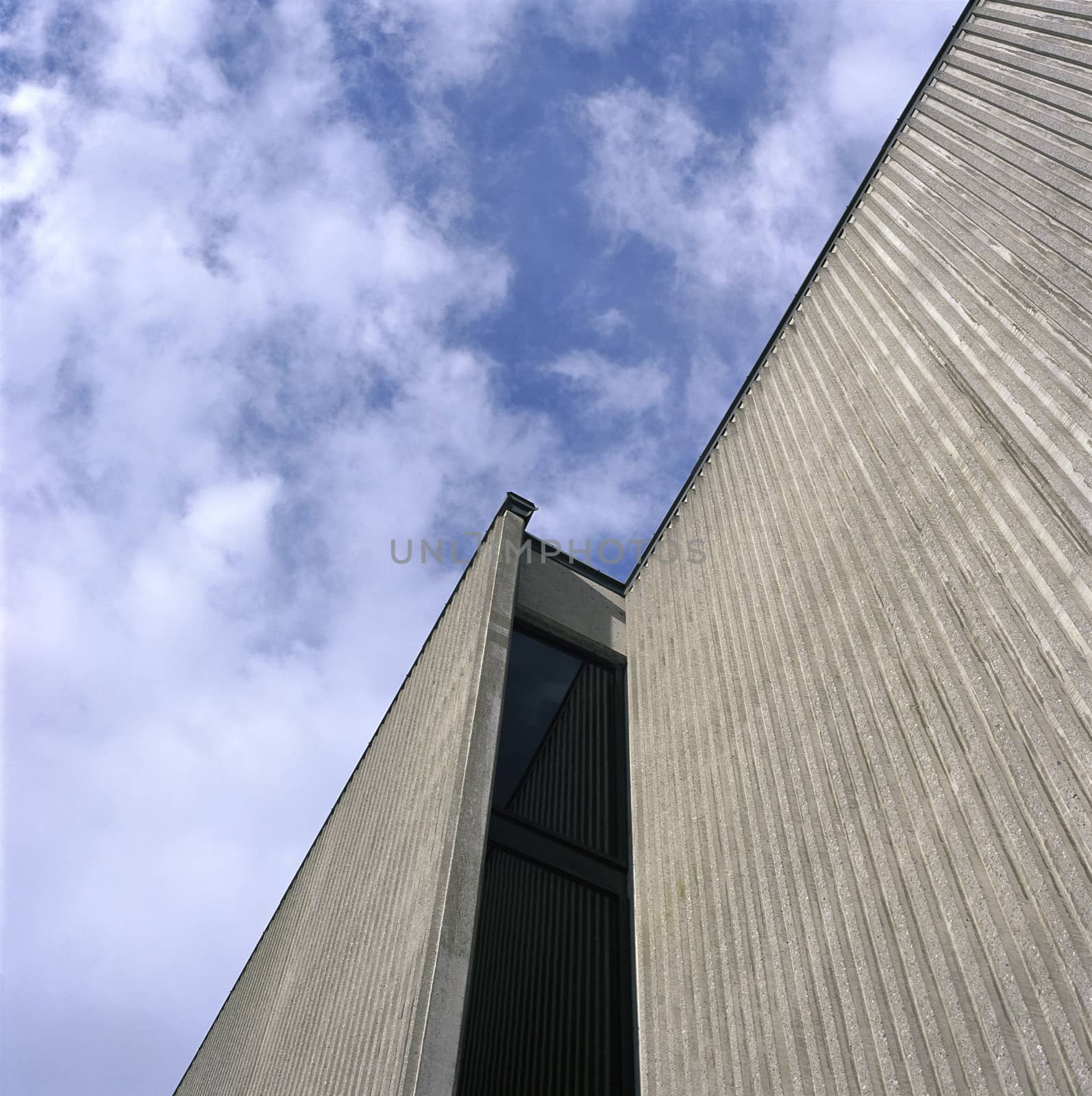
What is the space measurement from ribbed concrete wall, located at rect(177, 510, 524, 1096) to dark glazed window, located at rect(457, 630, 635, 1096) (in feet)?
1.31

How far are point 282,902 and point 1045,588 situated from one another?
10951 mm

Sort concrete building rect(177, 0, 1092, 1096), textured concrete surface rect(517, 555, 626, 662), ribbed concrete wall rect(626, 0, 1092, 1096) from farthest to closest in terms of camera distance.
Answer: textured concrete surface rect(517, 555, 626, 662), concrete building rect(177, 0, 1092, 1096), ribbed concrete wall rect(626, 0, 1092, 1096)

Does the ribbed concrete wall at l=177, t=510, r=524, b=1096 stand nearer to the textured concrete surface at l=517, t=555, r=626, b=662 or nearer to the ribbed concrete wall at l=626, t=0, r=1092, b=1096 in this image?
the textured concrete surface at l=517, t=555, r=626, b=662

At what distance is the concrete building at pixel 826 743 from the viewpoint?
3270 millimetres

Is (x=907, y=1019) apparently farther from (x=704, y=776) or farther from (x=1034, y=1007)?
(x=704, y=776)

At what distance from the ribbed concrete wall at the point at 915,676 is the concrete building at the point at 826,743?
0.06ft

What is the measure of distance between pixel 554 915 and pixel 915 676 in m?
3.88

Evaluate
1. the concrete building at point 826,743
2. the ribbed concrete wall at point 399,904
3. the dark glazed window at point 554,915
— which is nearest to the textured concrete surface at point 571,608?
the concrete building at point 826,743

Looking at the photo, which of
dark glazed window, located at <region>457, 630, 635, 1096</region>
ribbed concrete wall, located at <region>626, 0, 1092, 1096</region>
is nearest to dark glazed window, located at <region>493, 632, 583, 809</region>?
dark glazed window, located at <region>457, 630, 635, 1096</region>

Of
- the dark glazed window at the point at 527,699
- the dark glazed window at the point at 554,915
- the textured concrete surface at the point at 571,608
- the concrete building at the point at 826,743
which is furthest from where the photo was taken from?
the textured concrete surface at the point at 571,608

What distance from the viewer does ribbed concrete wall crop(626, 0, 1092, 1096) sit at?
123 inches

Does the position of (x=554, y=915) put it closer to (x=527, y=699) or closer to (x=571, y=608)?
(x=527, y=699)

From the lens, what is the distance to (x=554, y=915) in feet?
21.9

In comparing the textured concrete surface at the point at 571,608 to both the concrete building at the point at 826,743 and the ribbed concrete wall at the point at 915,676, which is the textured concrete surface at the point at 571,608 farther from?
the ribbed concrete wall at the point at 915,676
